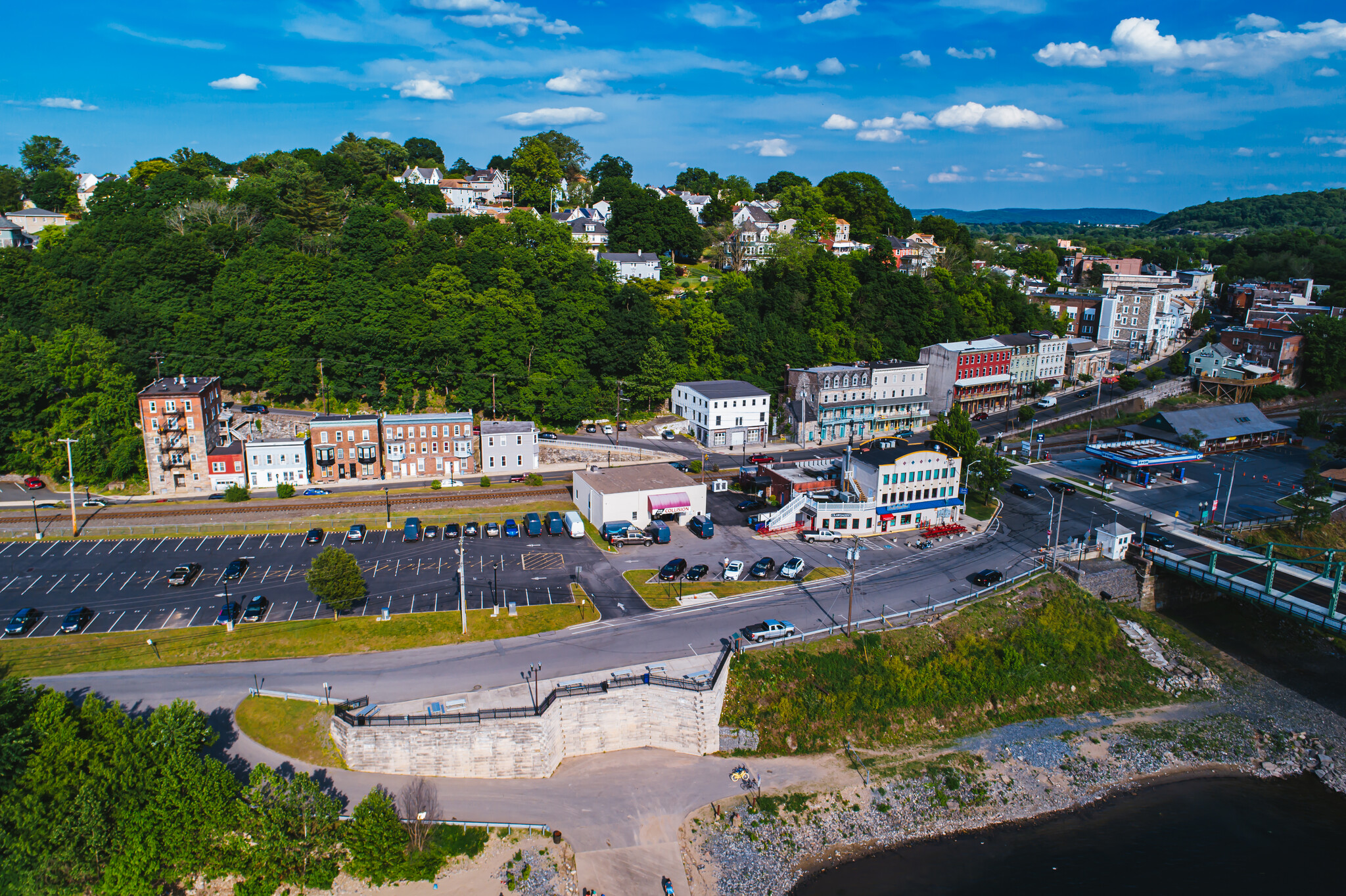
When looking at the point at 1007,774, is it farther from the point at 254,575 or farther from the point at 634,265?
the point at 634,265

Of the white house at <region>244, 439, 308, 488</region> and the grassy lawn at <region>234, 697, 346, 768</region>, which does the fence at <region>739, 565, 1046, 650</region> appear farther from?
the white house at <region>244, 439, 308, 488</region>

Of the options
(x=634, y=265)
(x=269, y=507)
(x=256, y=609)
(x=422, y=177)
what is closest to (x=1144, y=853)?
(x=256, y=609)

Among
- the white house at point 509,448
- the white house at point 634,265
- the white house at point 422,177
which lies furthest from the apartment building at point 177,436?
the white house at point 422,177

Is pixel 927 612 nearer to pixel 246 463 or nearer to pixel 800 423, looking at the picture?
pixel 800 423

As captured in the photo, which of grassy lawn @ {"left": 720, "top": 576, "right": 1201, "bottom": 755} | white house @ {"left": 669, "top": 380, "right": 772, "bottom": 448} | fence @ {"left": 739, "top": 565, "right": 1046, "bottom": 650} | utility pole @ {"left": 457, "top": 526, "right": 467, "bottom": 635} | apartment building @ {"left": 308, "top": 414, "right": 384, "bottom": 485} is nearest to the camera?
grassy lawn @ {"left": 720, "top": 576, "right": 1201, "bottom": 755}

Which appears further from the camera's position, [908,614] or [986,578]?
[986,578]

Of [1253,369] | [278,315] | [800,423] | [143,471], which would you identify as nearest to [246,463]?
[143,471]

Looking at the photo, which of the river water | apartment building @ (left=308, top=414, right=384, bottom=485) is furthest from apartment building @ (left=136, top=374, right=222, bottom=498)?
the river water
